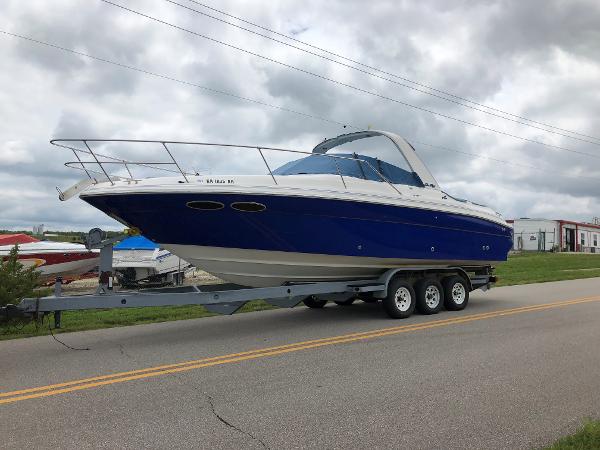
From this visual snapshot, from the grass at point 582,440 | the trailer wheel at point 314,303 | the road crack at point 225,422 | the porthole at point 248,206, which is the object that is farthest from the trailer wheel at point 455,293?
the road crack at point 225,422

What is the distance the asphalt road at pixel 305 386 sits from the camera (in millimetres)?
4008

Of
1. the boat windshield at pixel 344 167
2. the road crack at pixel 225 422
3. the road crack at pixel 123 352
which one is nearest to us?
the road crack at pixel 225 422

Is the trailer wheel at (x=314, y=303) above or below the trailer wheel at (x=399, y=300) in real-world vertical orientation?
below

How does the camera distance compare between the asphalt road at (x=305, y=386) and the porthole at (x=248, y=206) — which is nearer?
the asphalt road at (x=305, y=386)

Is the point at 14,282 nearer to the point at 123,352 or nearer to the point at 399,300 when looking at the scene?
the point at 123,352

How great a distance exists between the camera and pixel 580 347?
7.08 metres

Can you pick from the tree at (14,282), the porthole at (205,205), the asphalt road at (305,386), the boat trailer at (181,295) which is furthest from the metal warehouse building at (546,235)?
the tree at (14,282)

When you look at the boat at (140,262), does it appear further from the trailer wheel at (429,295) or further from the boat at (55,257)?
the trailer wheel at (429,295)

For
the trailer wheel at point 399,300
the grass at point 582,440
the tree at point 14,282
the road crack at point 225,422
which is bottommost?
the road crack at point 225,422

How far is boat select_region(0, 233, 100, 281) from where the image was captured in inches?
714

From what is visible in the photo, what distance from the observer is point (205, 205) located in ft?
25.3

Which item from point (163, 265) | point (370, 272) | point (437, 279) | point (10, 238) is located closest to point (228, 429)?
point (370, 272)

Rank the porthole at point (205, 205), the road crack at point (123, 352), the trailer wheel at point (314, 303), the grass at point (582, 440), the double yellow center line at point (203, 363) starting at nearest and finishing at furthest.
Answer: the grass at point (582, 440) < the double yellow center line at point (203, 363) < the road crack at point (123, 352) < the porthole at point (205, 205) < the trailer wheel at point (314, 303)

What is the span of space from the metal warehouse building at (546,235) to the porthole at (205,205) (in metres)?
55.6
